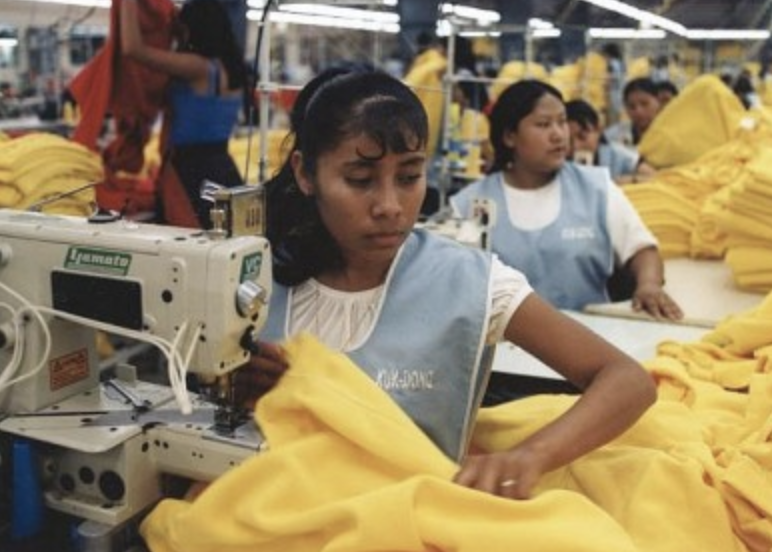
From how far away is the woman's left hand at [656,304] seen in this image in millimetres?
2287

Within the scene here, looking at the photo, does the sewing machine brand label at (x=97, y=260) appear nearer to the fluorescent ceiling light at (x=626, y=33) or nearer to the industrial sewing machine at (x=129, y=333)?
the industrial sewing machine at (x=129, y=333)

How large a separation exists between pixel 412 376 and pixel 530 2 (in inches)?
175

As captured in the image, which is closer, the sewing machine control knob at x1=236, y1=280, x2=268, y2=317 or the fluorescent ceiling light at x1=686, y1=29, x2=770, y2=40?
the sewing machine control knob at x1=236, y1=280, x2=268, y2=317

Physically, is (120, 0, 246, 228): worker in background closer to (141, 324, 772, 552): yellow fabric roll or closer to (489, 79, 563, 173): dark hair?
(489, 79, 563, 173): dark hair

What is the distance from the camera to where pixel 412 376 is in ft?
4.04

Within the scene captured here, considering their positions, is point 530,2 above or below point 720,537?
above

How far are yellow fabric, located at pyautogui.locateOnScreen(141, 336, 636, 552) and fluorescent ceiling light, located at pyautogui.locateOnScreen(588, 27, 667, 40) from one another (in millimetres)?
5606

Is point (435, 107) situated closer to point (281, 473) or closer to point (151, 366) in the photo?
point (151, 366)

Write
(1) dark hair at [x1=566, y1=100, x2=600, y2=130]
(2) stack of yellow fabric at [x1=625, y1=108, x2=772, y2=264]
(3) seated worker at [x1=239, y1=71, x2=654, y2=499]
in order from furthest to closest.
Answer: (1) dark hair at [x1=566, y1=100, x2=600, y2=130] < (2) stack of yellow fabric at [x1=625, y1=108, x2=772, y2=264] < (3) seated worker at [x1=239, y1=71, x2=654, y2=499]

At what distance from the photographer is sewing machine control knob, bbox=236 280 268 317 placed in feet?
3.47

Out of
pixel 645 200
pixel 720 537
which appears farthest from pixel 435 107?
pixel 720 537

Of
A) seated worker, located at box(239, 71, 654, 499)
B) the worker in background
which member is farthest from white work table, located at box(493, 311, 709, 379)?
the worker in background

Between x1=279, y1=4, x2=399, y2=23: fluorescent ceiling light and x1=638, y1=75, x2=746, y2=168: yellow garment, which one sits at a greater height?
x1=279, y1=4, x2=399, y2=23: fluorescent ceiling light

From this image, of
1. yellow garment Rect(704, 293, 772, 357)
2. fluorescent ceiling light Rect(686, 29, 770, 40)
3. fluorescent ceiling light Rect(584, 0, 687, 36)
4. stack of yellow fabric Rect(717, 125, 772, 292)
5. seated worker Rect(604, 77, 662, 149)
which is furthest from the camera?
fluorescent ceiling light Rect(686, 29, 770, 40)
